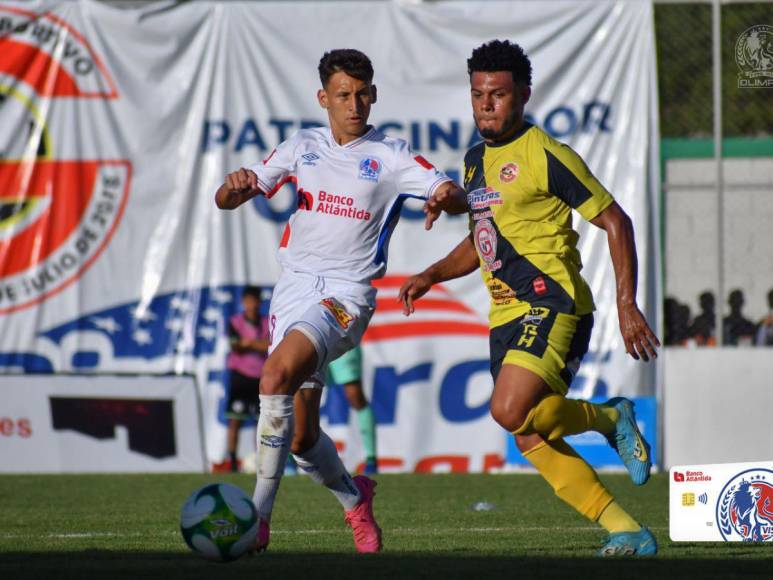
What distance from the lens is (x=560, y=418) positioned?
598 centimetres

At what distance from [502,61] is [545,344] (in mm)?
1290

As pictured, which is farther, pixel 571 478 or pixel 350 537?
pixel 350 537

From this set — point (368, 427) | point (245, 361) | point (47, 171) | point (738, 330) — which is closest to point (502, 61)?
point (368, 427)

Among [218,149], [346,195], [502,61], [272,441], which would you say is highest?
[502,61]

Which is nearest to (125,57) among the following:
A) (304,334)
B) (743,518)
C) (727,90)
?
(304,334)

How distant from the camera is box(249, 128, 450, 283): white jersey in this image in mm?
6480

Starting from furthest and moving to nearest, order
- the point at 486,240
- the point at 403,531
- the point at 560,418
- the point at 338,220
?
1. the point at 403,531
2. the point at 338,220
3. the point at 486,240
4. the point at 560,418

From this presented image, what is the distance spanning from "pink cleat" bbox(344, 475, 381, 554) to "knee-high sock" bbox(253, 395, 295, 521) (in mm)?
486

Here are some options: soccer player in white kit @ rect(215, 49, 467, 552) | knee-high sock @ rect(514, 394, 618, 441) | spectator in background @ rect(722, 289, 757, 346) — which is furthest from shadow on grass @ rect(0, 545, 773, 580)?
spectator in background @ rect(722, 289, 757, 346)

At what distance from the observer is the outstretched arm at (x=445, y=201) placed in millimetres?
6316

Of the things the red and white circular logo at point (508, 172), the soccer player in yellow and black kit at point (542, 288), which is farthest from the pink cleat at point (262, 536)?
the red and white circular logo at point (508, 172)

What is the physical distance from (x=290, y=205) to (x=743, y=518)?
8.01 metres

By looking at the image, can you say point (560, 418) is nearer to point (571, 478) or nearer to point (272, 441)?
point (571, 478)

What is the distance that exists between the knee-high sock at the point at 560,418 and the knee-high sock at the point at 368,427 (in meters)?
6.49
